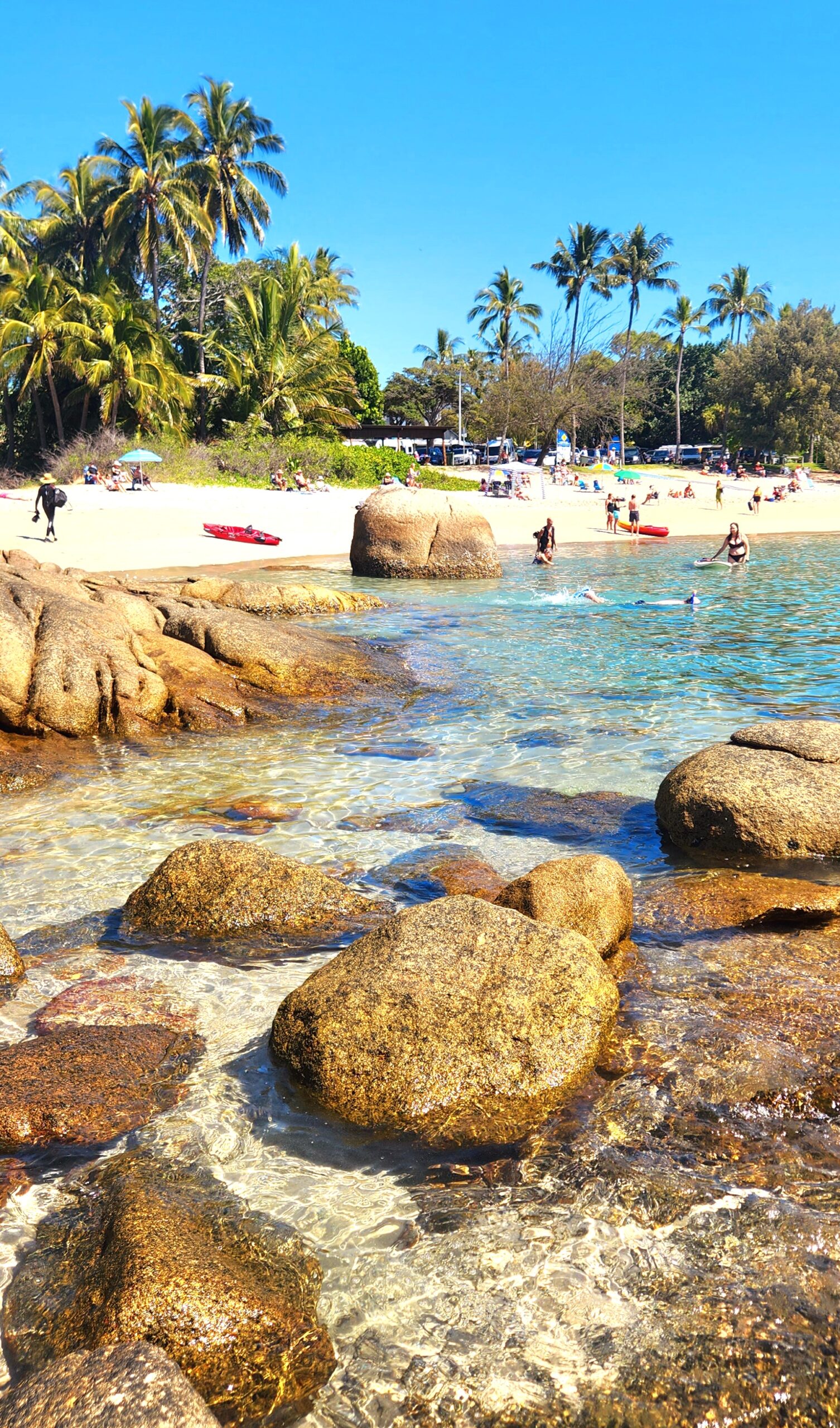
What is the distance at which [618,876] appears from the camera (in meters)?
5.53

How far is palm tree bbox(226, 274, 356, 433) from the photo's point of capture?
4528cm

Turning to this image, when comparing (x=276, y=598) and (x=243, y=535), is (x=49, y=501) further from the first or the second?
(x=276, y=598)

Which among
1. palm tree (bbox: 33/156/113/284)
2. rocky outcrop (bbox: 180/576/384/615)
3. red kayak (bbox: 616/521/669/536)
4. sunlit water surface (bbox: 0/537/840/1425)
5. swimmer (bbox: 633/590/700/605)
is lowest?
sunlit water surface (bbox: 0/537/840/1425)

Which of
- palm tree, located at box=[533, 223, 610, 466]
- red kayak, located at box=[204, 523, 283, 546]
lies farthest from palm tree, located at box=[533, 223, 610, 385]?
red kayak, located at box=[204, 523, 283, 546]

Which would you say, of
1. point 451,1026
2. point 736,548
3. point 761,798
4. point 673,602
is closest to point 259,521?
point 736,548

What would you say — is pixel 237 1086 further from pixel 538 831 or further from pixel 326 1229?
pixel 538 831

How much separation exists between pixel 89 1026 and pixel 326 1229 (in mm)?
1653

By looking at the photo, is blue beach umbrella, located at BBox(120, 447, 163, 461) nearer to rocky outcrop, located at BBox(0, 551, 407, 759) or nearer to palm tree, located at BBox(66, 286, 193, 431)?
palm tree, located at BBox(66, 286, 193, 431)

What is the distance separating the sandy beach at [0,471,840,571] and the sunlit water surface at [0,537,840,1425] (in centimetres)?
2000

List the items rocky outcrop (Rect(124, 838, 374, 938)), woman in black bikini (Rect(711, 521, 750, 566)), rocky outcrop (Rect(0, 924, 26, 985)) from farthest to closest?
woman in black bikini (Rect(711, 521, 750, 566)), rocky outcrop (Rect(124, 838, 374, 938)), rocky outcrop (Rect(0, 924, 26, 985))

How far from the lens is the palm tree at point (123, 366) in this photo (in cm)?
4044

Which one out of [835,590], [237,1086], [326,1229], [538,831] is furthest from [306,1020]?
[835,590]

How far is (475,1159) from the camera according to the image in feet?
12.1

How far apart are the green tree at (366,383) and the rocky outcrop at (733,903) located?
6346 centimetres
